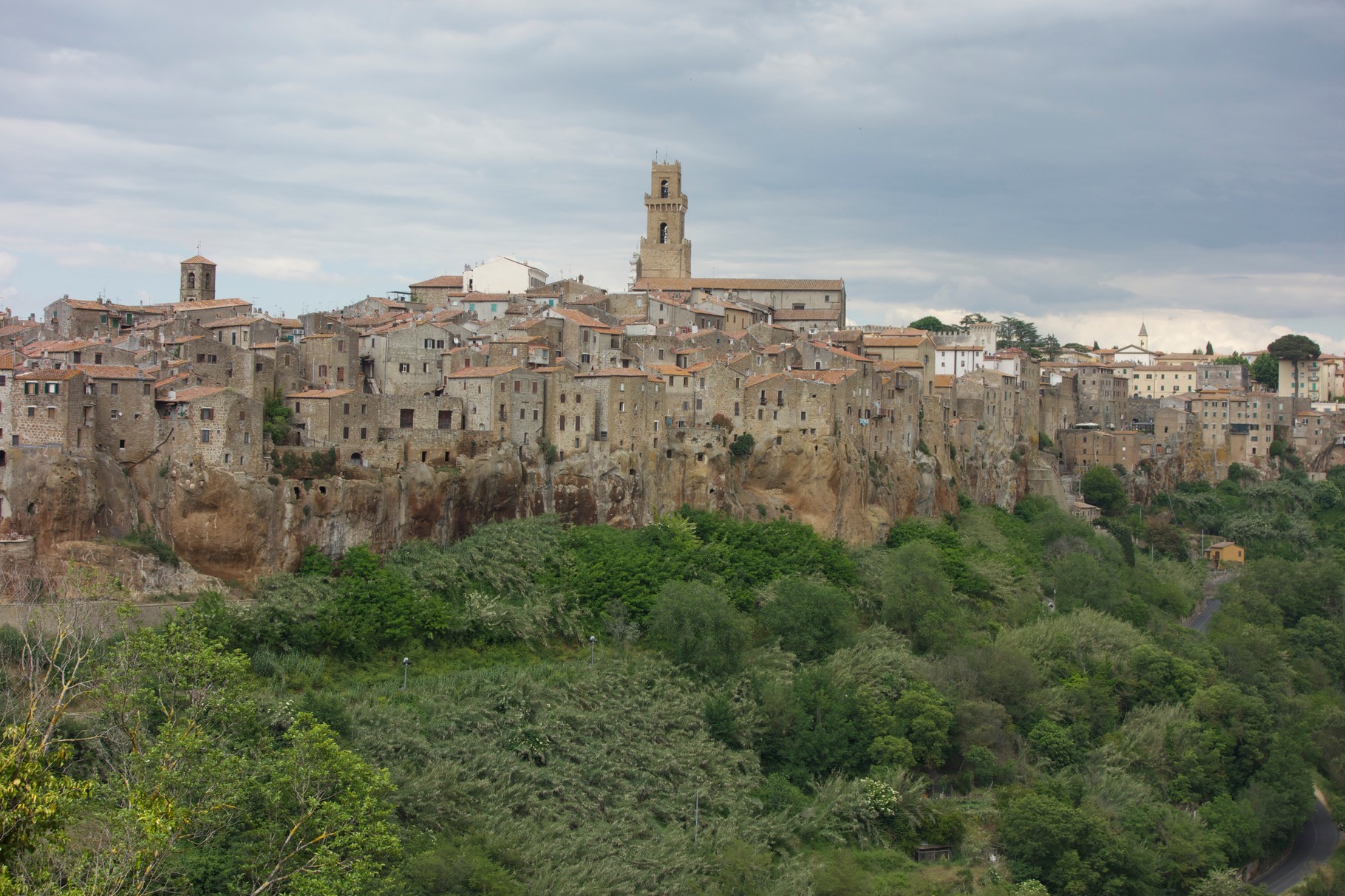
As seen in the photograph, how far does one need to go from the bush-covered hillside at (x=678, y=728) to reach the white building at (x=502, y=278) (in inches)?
1044

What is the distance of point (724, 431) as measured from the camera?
59.7 metres

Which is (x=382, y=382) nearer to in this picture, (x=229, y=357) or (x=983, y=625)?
(x=229, y=357)

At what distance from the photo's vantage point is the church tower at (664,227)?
90750mm

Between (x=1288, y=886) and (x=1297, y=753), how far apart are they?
23.5 feet

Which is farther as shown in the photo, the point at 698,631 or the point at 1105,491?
the point at 1105,491

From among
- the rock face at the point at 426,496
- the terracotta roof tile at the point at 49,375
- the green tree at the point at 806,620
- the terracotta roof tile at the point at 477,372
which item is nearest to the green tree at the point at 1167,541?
the rock face at the point at 426,496

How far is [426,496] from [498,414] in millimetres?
5031

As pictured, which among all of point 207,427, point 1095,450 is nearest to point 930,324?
point 1095,450

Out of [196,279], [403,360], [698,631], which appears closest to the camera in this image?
[698,631]

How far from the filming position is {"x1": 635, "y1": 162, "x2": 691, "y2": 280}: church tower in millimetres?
90750

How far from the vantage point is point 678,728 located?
44.9 metres

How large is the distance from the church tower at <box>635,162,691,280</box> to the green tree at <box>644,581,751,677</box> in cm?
4418

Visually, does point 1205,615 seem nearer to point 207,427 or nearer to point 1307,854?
point 1307,854

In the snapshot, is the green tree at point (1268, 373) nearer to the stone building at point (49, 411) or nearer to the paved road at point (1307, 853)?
the paved road at point (1307, 853)
